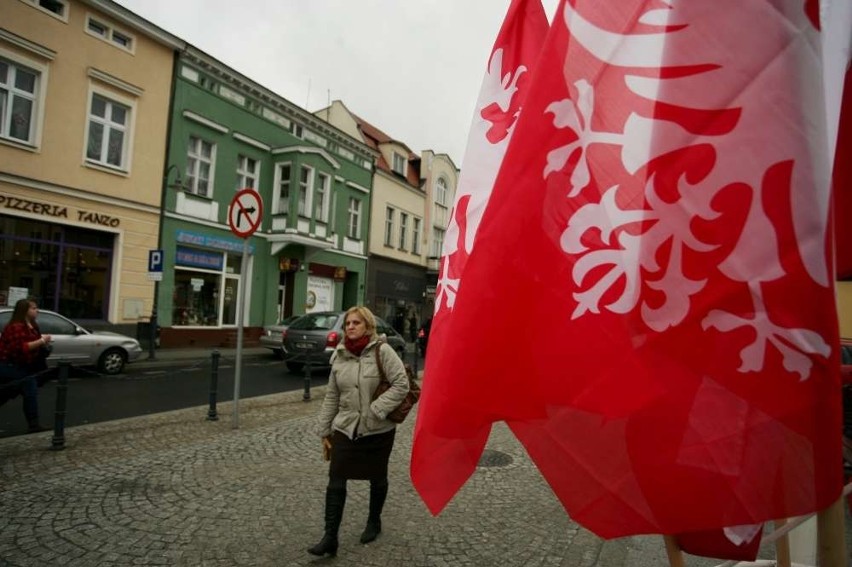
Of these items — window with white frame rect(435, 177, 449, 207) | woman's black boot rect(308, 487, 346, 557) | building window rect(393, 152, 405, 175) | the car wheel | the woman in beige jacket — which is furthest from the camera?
window with white frame rect(435, 177, 449, 207)

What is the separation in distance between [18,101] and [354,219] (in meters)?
15.8

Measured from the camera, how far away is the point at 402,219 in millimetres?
32938

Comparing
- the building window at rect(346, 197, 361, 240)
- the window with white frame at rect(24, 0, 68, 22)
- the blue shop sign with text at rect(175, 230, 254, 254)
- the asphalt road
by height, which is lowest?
the asphalt road

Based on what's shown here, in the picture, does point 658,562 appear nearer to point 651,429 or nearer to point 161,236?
point 651,429

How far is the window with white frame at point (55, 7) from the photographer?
48.4ft

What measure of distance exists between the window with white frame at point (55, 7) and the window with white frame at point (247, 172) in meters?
7.22

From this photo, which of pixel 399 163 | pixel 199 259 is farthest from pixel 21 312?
pixel 399 163

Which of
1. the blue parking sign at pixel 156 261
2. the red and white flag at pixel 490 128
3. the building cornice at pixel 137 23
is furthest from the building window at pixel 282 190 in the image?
the red and white flag at pixel 490 128

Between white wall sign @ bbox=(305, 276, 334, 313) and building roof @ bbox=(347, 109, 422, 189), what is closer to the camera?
white wall sign @ bbox=(305, 276, 334, 313)

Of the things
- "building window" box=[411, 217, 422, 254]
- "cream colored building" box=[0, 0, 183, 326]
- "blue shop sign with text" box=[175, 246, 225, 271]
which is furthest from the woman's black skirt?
"building window" box=[411, 217, 422, 254]

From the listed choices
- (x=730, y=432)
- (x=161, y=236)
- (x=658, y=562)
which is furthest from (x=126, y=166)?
(x=730, y=432)

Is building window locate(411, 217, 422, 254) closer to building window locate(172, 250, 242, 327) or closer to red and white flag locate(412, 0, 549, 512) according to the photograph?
building window locate(172, 250, 242, 327)

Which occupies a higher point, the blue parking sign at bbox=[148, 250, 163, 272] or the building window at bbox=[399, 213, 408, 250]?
the building window at bbox=[399, 213, 408, 250]

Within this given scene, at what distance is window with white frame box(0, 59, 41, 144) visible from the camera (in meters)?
14.3
